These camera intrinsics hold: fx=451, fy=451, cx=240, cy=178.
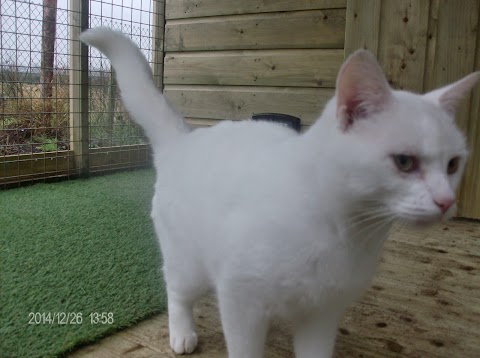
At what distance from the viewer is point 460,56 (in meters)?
2.37

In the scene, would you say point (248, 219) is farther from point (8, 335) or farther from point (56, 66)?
point (56, 66)

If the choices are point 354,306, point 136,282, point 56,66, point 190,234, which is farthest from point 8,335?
point 56,66

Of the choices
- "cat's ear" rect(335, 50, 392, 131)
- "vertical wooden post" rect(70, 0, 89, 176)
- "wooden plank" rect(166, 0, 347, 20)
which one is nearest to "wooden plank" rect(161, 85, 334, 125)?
"wooden plank" rect(166, 0, 347, 20)

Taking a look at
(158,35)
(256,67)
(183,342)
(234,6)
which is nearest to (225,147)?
(183,342)

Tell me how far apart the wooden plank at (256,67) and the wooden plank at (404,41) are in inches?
12.1

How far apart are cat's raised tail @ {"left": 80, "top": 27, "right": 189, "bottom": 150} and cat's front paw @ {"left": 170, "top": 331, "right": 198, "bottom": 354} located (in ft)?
1.81

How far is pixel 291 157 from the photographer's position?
943 mm

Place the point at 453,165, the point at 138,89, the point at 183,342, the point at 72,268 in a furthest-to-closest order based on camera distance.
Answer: the point at 72,268
the point at 138,89
the point at 183,342
the point at 453,165

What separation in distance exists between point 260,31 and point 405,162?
8.12 feet

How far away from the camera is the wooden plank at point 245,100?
2896 mm

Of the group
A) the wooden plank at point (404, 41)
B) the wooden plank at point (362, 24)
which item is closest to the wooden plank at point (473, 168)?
the wooden plank at point (404, 41)

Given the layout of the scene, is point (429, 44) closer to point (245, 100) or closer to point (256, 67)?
point (256, 67)

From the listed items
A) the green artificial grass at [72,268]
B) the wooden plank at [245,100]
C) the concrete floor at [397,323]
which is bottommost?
the concrete floor at [397,323]

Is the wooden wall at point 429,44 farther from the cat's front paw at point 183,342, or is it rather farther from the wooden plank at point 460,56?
the cat's front paw at point 183,342
